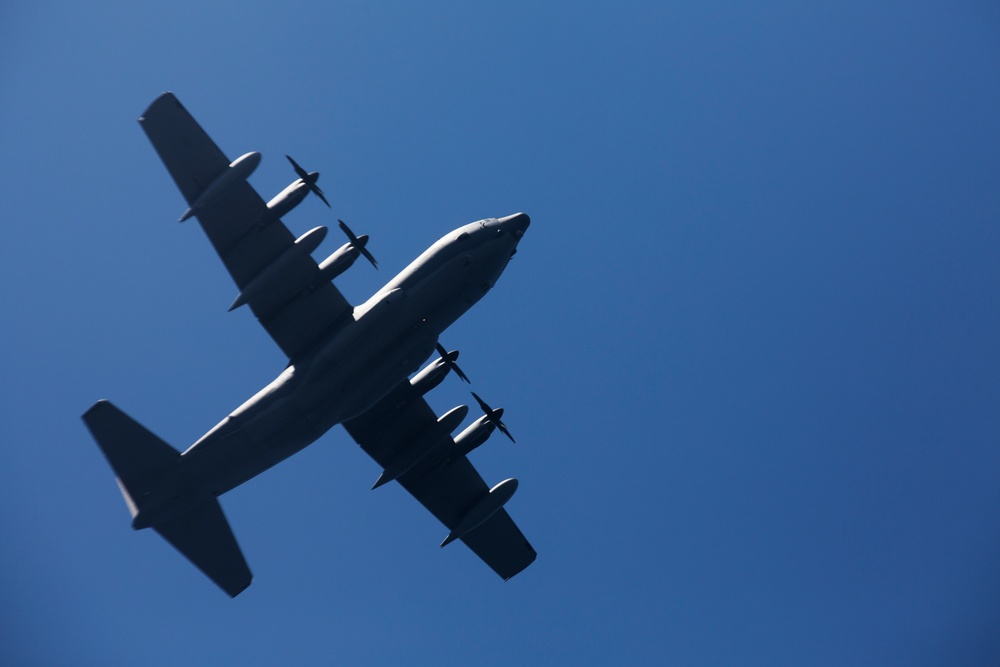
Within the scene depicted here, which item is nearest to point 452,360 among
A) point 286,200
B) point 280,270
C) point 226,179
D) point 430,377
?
point 430,377

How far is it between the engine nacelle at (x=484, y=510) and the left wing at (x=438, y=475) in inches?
18.9

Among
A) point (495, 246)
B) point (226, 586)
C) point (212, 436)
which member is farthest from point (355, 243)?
point (226, 586)

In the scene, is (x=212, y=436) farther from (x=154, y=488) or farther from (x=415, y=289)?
(x=415, y=289)

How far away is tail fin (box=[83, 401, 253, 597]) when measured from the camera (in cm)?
3219

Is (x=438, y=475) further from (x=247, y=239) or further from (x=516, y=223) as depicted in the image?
(x=247, y=239)

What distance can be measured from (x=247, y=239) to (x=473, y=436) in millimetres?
12835

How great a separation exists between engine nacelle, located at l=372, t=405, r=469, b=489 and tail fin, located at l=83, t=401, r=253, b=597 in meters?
7.21

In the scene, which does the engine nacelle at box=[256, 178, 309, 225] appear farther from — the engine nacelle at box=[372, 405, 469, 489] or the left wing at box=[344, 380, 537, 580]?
the engine nacelle at box=[372, 405, 469, 489]

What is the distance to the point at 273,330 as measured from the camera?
3403 cm

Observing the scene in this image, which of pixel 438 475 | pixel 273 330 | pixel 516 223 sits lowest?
pixel 438 475

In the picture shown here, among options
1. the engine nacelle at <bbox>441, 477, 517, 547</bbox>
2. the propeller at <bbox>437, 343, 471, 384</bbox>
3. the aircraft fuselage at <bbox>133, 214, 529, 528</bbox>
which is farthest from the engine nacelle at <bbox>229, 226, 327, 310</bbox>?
the engine nacelle at <bbox>441, 477, 517, 547</bbox>

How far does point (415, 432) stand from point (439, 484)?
284 centimetres

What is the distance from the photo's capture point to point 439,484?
3953cm

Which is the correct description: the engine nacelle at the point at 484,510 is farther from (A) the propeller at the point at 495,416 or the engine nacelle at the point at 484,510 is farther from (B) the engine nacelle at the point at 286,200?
(B) the engine nacelle at the point at 286,200
